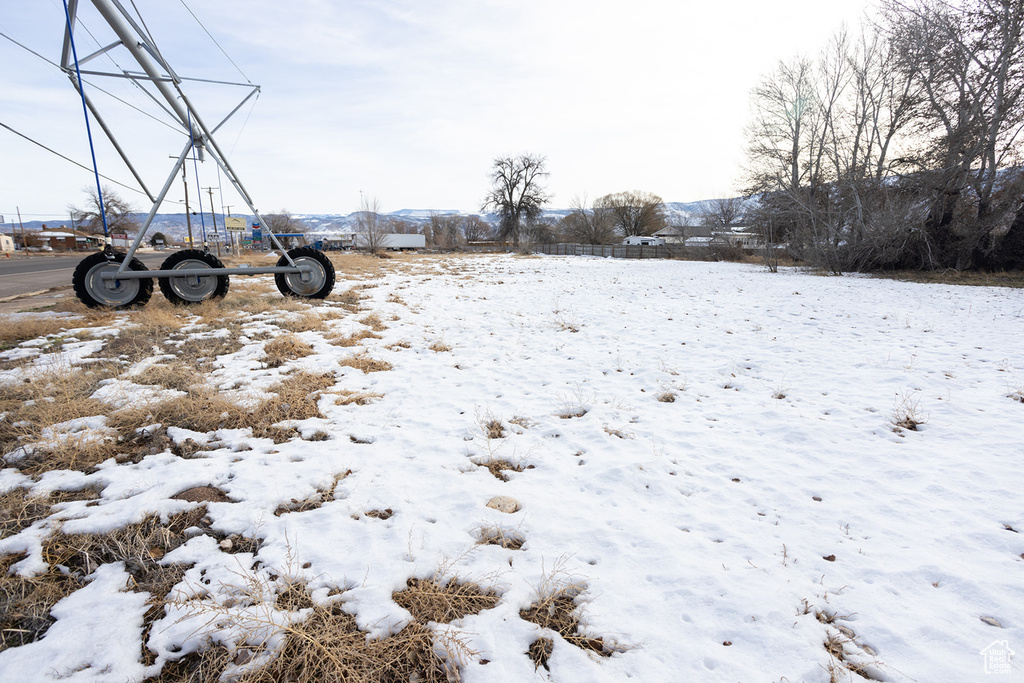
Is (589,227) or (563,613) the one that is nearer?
(563,613)

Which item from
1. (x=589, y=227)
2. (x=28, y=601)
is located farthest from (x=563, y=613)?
(x=589, y=227)

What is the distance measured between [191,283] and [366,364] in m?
5.73

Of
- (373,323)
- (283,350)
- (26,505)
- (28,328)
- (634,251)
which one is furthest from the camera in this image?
(634,251)

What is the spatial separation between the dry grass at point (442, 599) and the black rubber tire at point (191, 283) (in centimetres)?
890

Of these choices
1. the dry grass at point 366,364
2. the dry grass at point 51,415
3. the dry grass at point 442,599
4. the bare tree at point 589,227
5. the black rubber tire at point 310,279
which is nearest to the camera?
the dry grass at point 442,599

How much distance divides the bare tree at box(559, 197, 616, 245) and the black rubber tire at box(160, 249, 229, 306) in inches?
2324

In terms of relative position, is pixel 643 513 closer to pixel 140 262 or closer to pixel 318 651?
pixel 318 651

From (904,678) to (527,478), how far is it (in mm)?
2119

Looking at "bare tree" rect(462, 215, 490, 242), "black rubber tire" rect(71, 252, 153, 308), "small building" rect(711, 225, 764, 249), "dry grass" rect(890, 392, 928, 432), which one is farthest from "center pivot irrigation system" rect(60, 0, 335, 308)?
"bare tree" rect(462, 215, 490, 242)

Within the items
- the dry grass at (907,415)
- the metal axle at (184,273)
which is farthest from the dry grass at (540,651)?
the metal axle at (184,273)

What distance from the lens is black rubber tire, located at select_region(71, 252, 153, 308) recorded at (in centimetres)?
750

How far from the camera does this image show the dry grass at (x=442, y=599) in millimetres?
1941

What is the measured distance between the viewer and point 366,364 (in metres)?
5.64

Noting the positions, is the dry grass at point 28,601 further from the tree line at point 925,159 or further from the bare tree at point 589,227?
the bare tree at point 589,227
